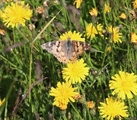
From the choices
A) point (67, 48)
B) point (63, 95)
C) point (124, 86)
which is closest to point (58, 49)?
point (67, 48)

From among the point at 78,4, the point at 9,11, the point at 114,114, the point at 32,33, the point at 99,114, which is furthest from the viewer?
the point at 78,4

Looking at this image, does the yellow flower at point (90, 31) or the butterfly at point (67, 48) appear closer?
the butterfly at point (67, 48)

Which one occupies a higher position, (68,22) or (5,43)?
(68,22)

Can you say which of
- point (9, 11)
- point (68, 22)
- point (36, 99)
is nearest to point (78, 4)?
point (68, 22)

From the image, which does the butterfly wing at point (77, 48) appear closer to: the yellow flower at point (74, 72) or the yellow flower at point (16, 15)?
the yellow flower at point (74, 72)

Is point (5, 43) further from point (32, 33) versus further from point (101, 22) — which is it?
point (101, 22)

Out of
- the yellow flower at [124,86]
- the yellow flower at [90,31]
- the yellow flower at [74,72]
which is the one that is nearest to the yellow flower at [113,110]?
the yellow flower at [124,86]
